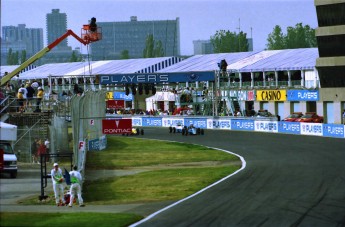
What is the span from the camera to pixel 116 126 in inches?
1714

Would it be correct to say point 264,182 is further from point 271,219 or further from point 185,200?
point 271,219

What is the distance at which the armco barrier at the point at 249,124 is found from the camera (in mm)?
65562

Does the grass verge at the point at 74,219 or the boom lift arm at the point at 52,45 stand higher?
the boom lift arm at the point at 52,45

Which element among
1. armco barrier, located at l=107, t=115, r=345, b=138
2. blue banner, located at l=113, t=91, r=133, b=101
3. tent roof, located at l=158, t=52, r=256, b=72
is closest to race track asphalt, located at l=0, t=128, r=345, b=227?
armco barrier, located at l=107, t=115, r=345, b=138

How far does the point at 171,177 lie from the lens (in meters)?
41.1

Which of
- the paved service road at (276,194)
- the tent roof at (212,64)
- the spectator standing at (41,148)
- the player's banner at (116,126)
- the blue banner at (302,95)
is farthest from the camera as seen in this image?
the tent roof at (212,64)

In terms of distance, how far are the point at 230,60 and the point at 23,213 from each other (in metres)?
84.1

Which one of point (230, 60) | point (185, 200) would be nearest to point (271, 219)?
point (185, 200)

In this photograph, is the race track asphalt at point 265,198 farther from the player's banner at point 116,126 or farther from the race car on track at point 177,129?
the race car on track at point 177,129

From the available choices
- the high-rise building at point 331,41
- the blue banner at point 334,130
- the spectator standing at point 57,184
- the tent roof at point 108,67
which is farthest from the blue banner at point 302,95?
the spectator standing at point 57,184

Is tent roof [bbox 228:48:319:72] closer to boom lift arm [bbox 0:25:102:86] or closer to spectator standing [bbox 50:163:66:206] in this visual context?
boom lift arm [bbox 0:25:102:86]

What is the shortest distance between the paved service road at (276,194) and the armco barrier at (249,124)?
9264 mm

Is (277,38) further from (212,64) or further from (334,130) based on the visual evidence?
(334,130)

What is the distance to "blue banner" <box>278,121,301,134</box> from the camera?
6956cm
